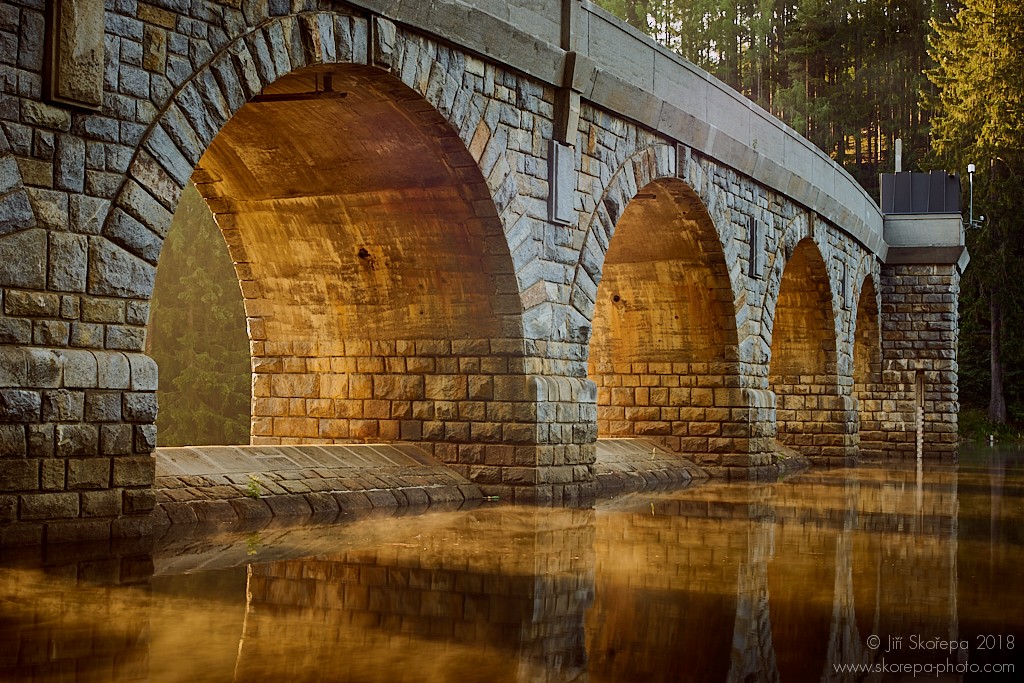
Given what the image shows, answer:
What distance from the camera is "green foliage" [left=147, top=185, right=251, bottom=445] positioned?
99.7 ft

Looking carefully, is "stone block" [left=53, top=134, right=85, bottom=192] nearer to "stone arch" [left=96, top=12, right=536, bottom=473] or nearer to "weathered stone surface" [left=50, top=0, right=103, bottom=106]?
"weathered stone surface" [left=50, top=0, right=103, bottom=106]

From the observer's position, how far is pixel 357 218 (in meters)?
12.1

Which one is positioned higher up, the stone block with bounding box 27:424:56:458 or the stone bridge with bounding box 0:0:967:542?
the stone bridge with bounding box 0:0:967:542

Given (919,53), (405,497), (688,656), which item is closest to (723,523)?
(405,497)

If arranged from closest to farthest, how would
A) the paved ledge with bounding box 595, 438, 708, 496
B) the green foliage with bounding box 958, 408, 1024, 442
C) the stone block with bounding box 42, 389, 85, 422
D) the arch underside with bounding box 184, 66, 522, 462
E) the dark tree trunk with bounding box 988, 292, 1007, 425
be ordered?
1. the stone block with bounding box 42, 389, 85, 422
2. the arch underside with bounding box 184, 66, 522, 462
3. the paved ledge with bounding box 595, 438, 708, 496
4. the green foliage with bounding box 958, 408, 1024, 442
5. the dark tree trunk with bounding box 988, 292, 1007, 425

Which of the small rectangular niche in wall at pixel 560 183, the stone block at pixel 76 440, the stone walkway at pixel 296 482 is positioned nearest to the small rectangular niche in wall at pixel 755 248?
the stone walkway at pixel 296 482

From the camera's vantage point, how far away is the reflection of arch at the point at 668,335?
15.9 meters

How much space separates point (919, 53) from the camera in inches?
1746

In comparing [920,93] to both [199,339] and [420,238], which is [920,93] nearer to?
[199,339]

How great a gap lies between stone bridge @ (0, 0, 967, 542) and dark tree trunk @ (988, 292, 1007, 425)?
585 inches

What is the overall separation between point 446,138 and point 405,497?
2.90 meters

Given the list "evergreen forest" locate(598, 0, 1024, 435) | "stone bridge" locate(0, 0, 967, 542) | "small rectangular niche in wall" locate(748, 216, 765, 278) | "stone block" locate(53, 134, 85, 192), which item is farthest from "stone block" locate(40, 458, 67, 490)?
"evergreen forest" locate(598, 0, 1024, 435)

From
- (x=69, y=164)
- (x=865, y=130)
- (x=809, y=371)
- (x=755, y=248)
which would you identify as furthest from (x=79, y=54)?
(x=865, y=130)

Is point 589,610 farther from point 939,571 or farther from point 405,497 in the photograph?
point 405,497
